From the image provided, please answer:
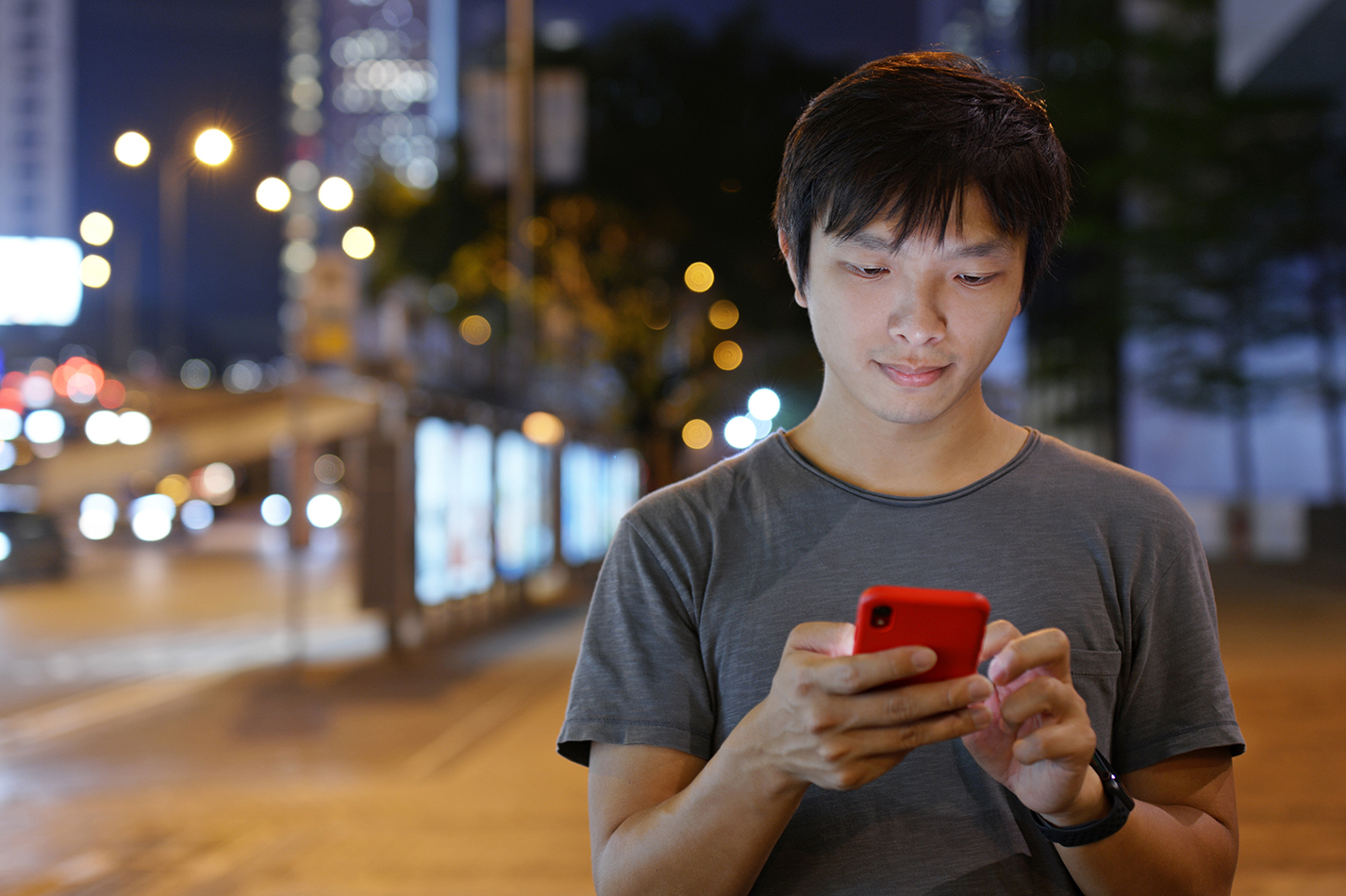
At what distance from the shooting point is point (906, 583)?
1699 mm

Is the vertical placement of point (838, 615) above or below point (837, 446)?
below

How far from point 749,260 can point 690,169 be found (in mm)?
2436

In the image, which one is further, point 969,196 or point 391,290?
point 391,290

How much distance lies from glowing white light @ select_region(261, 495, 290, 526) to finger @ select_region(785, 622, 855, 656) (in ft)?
160

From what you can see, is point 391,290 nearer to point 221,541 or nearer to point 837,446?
point 221,541

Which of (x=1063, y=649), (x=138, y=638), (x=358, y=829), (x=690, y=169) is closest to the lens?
(x=1063, y=649)

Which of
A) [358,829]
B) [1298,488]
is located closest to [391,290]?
[1298,488]

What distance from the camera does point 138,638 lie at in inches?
603

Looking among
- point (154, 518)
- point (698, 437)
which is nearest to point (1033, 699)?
point (154, 518)

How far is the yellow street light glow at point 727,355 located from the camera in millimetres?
31719

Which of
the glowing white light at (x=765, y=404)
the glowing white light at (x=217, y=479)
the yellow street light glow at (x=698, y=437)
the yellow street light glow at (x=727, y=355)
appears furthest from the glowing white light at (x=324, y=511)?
the yellow street light glow at (x=727, y=355)

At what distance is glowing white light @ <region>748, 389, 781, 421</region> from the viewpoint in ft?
106

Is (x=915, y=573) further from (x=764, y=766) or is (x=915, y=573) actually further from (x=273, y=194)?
(x=273, y=194)

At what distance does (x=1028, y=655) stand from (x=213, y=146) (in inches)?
365
